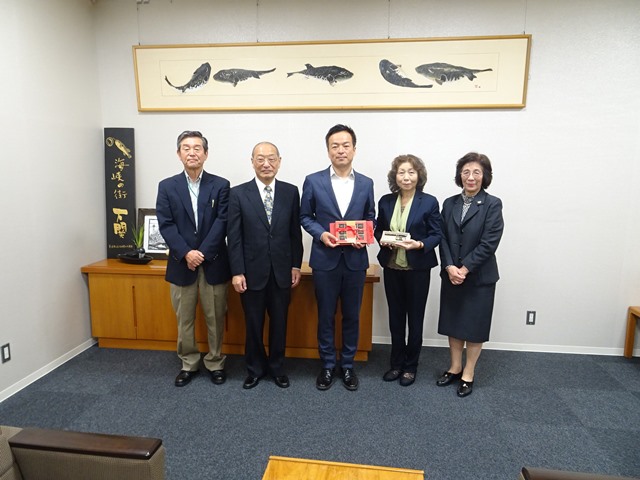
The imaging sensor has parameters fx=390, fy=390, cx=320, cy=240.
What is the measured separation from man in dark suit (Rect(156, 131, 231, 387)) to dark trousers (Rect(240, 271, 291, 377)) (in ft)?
0.85

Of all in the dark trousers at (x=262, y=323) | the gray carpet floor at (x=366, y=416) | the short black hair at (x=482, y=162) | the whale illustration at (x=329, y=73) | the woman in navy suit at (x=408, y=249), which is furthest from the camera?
the whale illustration at (x=329, y=73)

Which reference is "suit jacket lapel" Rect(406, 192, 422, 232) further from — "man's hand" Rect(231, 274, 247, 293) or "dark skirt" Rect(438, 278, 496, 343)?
"man's hand" Rect(231, 274, 247, 293)

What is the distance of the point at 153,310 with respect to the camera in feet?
10.7

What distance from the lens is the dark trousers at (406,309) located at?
8.81 ft

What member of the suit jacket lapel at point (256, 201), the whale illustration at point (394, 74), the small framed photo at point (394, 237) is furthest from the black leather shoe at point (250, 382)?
the whale illustration at point (394, 74)

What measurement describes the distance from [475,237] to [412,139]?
117 cm

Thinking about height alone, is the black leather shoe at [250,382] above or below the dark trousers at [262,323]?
below

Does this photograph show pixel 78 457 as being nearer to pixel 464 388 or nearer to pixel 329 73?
pixel 464 388

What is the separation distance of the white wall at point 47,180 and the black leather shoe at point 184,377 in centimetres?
108

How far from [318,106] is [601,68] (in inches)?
89.2

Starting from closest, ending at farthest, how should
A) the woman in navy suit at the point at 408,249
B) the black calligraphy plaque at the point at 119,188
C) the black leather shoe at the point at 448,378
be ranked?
the woman in navy suit at the point at 408,249
the black leather shoe at the point at 448,378
the black calligraphy plaque at the point at 119,188

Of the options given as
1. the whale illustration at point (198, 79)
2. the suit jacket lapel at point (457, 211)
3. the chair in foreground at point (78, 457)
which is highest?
the whale illustration at point (198, 79)

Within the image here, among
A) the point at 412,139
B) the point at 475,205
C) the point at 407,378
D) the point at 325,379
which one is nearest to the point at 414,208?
the point at 475,205

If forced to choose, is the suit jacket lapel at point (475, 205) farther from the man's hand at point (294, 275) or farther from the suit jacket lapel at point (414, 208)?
the man's hand at point (294, 275)
